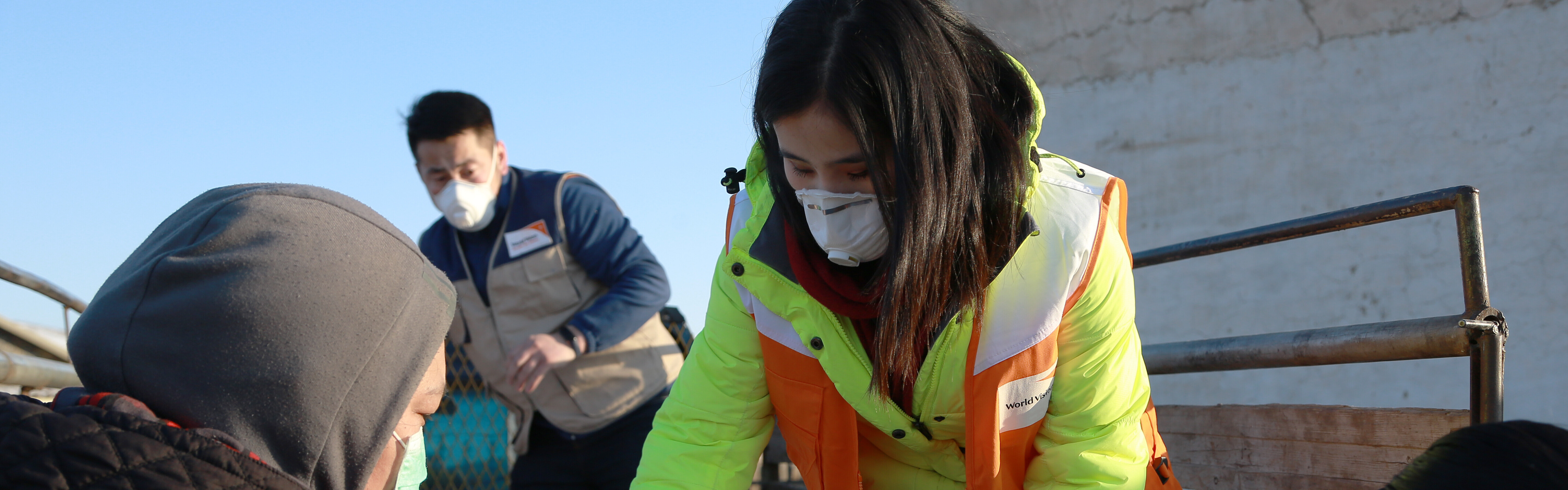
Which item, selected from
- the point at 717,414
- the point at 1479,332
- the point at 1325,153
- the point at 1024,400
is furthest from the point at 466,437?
the point at 1325,153

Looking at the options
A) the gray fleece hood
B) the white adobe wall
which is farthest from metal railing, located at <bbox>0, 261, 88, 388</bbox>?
the white adobe wall

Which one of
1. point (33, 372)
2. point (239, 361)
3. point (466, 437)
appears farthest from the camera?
point (466, 437)

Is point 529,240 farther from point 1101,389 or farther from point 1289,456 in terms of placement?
point 1289,456

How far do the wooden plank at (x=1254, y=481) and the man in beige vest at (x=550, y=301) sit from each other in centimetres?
156

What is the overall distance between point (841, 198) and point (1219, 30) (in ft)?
14.6

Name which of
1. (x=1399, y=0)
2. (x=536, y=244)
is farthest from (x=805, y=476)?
(x=1399, y=0)

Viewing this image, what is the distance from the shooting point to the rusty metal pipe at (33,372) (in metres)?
2.86

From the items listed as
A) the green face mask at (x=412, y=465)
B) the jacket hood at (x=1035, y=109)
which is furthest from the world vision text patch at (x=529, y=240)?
the jacket hood at (x=1035, y=109)

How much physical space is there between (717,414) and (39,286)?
301 centimetres

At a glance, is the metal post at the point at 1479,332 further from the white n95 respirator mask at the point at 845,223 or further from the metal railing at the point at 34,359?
the metal railing at the point at 34,359

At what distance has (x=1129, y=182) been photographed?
582cm

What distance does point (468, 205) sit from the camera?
10.9 ft

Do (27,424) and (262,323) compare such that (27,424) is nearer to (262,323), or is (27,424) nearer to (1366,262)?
(262,323)

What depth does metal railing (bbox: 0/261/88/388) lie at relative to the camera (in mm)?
2898
